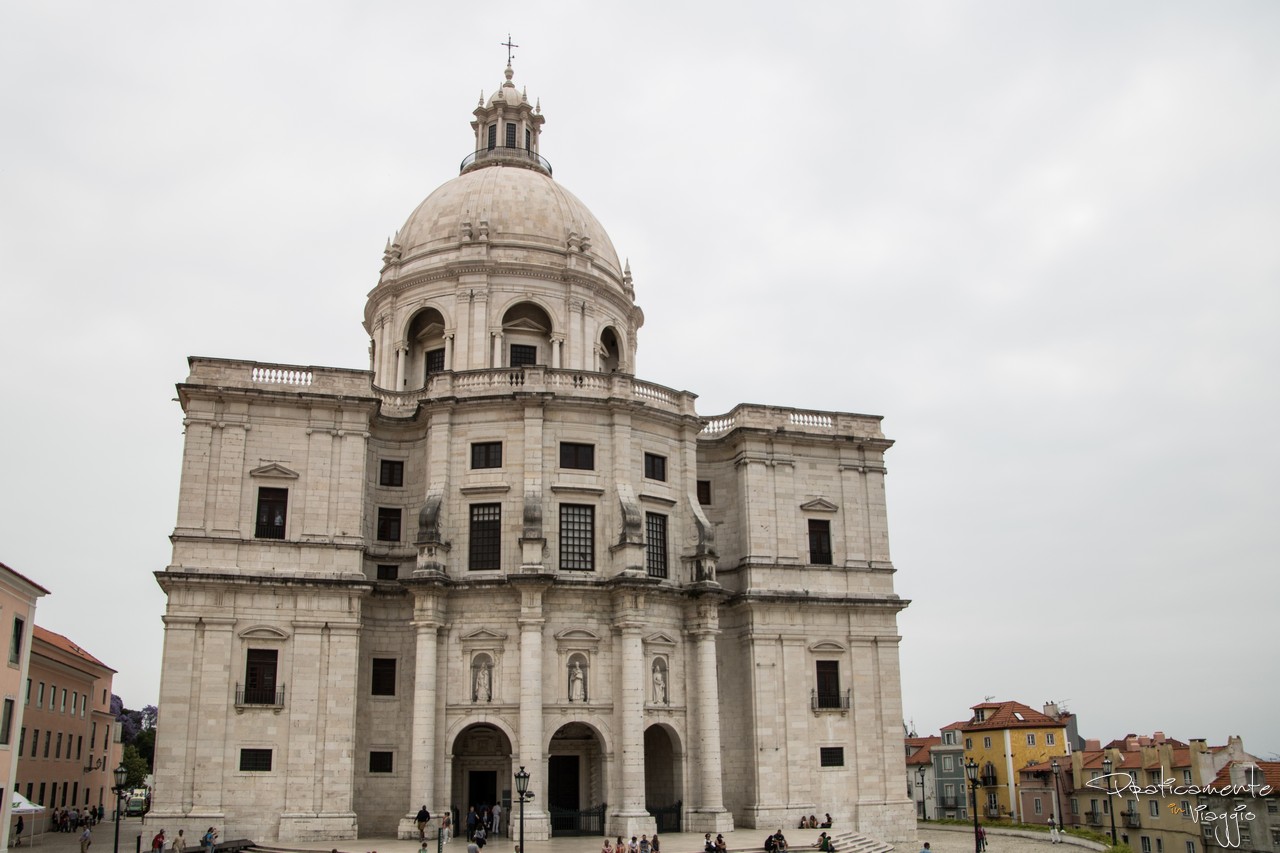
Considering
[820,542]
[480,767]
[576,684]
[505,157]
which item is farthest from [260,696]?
[505,157]

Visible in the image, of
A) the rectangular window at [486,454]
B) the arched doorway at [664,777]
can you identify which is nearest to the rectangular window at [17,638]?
the rectangular window at [486,454]

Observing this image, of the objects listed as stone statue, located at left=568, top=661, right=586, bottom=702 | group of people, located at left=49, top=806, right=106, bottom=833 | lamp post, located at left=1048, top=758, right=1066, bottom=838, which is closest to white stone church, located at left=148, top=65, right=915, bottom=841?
stone statue, located at left=568, top=661, right=586, bottom=702

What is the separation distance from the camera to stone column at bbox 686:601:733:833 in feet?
127

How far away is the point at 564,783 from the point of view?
39.5 meters

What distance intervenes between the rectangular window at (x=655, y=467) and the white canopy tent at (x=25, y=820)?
22750 mm

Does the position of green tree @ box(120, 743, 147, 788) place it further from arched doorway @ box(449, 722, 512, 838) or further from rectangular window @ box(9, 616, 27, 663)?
rectangular window @ box(9, 616, 27, 663)

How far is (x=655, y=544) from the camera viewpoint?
41094 mm

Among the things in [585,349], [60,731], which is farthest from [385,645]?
[60,731]

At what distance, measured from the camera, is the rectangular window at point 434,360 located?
1887 inches

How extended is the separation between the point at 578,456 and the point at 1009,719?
42729mm

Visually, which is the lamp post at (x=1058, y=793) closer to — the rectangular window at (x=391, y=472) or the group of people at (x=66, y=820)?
the rectangular window at (x=391, y=472)

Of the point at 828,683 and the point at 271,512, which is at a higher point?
the point at 271,512

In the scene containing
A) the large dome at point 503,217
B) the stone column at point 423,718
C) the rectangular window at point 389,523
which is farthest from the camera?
the large dome at point 503,217

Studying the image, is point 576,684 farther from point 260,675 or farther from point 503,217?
point 503,217
